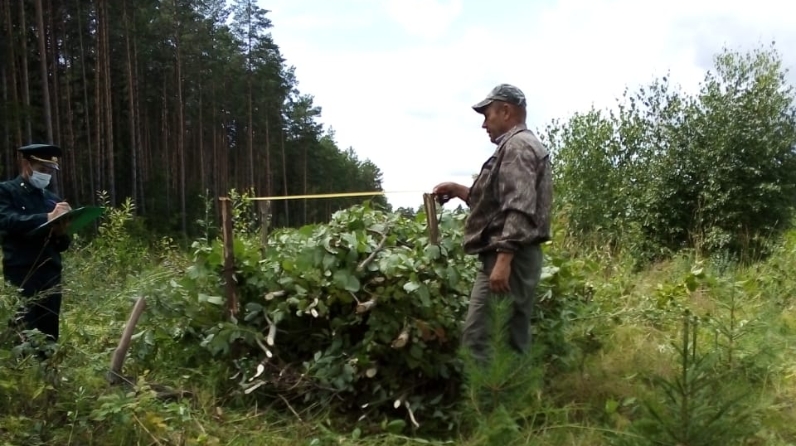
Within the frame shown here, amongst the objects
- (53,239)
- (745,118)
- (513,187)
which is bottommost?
(53,239)

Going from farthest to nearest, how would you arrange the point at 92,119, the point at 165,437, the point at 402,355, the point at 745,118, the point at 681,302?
the point at 92,119 < the point at 745,118 < the point at 681,302 < the point at 402,355 < the point at 165,437

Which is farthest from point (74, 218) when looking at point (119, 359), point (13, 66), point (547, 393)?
point (13, 66)

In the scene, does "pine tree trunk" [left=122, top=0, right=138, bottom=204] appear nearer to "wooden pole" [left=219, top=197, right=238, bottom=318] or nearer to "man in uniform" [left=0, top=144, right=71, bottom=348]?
"man in uniform" [left=0, top=144, right=71, bottom=348]

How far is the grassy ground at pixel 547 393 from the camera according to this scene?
2051mm

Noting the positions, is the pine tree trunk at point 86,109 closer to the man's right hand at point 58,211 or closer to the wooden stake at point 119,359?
the man's right hand at point 58,211

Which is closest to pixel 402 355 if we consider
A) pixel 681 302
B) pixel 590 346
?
pixel 590 346

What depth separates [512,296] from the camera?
2.90 metres

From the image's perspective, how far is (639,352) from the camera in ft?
13.5

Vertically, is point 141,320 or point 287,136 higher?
point 287,136

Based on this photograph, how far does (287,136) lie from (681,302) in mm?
36653

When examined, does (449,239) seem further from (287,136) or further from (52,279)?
(287,136)

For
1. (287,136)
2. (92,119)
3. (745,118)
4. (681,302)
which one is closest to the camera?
(681,302)

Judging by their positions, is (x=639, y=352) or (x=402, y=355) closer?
(x=402, y=355)

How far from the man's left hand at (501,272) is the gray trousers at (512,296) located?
6 centimetres
